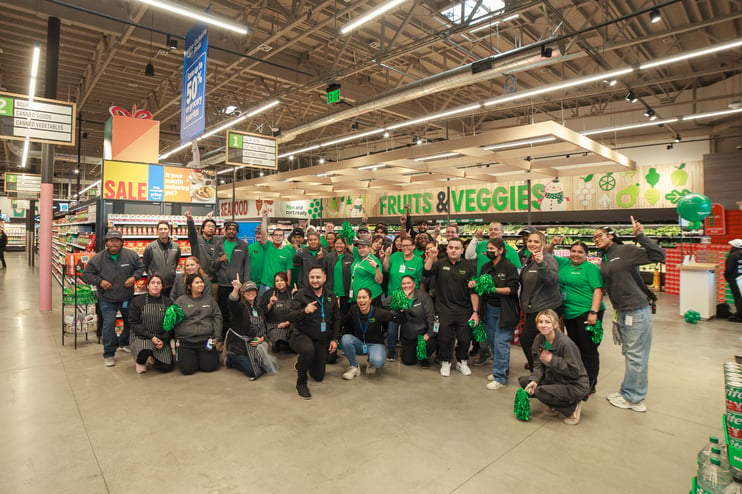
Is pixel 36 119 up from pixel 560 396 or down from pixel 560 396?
up

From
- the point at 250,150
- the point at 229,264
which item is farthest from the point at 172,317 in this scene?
the point at 250,150

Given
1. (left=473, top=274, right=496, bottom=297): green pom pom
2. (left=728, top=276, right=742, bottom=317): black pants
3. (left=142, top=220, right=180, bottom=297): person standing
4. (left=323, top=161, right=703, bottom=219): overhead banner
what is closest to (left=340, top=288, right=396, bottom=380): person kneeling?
(left=473, top=274, right=496, bottom=297): green pom pom

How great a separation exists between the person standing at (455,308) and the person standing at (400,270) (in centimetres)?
37

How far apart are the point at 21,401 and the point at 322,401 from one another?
9.03 feet

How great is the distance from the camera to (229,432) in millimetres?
3158

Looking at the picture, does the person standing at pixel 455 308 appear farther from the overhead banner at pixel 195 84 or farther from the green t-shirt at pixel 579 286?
the overhead banner at pixel 195 84

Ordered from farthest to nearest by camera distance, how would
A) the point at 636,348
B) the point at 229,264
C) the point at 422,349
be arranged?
the point at 229,264
the point at 422,349
the point at 636,348

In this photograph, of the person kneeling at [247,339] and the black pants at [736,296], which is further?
the black pants at [736,296]

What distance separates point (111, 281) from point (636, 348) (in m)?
5.64

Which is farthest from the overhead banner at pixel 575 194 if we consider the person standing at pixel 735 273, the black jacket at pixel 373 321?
the black jacket at pixel 373 321

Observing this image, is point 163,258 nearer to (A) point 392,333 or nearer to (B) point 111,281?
(B) point 111,281

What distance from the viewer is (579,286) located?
3918mm

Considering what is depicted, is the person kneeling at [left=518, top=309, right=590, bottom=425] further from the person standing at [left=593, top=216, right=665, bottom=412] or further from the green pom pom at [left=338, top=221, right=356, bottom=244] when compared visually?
the green pom pom at [left=338, top=221, right=356, bottom=244]

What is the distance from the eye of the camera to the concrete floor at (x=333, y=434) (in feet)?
8.36
